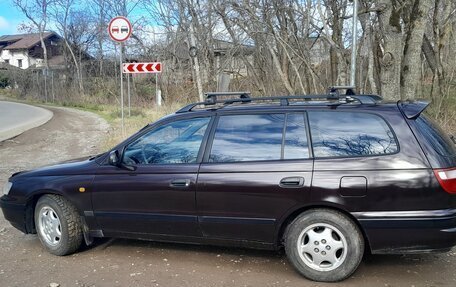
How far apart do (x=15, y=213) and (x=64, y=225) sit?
70 centimetres

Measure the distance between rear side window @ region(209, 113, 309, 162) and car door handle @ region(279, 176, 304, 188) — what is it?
0.65 feet

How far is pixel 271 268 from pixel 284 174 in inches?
38.4

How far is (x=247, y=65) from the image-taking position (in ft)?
56.2

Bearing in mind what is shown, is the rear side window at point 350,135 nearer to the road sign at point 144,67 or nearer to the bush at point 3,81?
the road sign at point 144,67

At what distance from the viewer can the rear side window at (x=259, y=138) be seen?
4.03m

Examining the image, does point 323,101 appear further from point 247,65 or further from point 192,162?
point 247,65

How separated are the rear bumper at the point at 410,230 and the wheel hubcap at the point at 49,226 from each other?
9.85ft

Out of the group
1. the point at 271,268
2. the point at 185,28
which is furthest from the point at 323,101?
the point at 185,28

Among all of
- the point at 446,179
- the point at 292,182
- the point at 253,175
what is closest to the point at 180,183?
the point at 253,175

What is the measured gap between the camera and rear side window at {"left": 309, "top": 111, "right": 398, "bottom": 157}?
3818 millimetres

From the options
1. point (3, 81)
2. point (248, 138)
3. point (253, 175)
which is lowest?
point (253, 175)

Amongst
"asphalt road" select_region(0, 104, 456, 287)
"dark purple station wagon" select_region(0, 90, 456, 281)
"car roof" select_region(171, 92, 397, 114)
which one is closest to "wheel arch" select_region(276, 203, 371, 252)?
"dark purple station wagon" select_region(0, 90, 456, 281)

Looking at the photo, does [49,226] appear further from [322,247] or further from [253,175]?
[322,247]

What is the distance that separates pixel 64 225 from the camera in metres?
4.66
